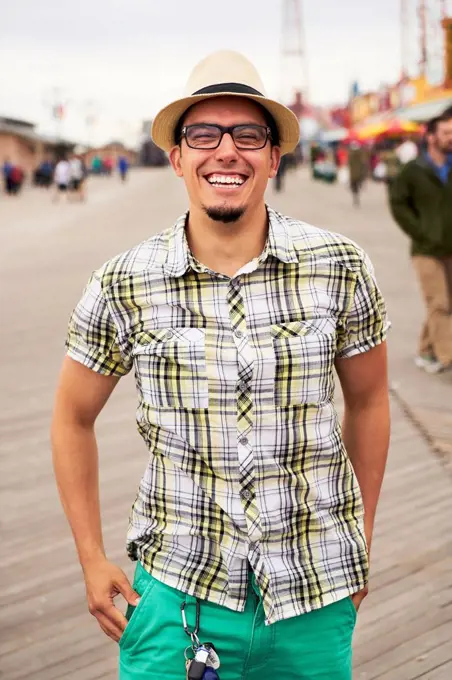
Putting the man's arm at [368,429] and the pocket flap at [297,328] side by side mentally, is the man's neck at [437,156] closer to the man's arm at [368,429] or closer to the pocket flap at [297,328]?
the man's arm at [368,429]

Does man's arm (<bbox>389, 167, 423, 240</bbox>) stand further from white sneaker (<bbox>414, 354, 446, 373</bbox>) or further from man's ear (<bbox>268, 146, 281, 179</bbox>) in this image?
man's ear (<bbox>268, 146, 281, 179</bbox>)

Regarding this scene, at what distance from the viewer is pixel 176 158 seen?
2293 mm

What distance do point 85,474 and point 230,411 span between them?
424 mm

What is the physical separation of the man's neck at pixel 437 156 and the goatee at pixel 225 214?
207 inches

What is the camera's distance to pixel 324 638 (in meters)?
2.04

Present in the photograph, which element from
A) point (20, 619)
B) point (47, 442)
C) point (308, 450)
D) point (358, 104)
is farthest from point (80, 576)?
point (358, 104)

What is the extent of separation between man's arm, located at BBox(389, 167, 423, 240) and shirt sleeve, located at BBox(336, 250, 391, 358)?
521cm

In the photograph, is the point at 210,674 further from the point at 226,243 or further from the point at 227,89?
the point at 227,89

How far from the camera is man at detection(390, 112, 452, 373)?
23.0 feet

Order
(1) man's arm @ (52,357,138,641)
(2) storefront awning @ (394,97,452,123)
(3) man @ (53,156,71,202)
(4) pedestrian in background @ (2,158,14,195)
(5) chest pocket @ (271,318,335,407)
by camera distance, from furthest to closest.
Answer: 1. (4) pedestrian in background @ (2,158,14,195)
2. (3) man @ (53,156,71,202)
3. (2) storefront awning @ (394,97,452,123)
4. (1) man's arm @ (52,357,138,641)
5. (5) chest pocket @ (271,318,335,407)

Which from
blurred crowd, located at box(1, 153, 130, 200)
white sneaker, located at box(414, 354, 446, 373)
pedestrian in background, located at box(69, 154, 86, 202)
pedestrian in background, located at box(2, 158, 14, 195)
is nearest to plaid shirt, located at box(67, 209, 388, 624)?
white sneaker, located at box(414, 354, 446, 373)

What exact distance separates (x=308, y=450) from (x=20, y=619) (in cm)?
221

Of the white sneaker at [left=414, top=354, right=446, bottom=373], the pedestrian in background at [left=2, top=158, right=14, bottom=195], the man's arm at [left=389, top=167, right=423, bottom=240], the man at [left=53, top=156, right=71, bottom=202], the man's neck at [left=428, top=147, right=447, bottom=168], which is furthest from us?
the pedestrian in background at [left=2, top=158, right=14, bottom=195]

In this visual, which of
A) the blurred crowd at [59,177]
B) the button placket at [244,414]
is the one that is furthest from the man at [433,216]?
the blurred crowd at [59,177]
